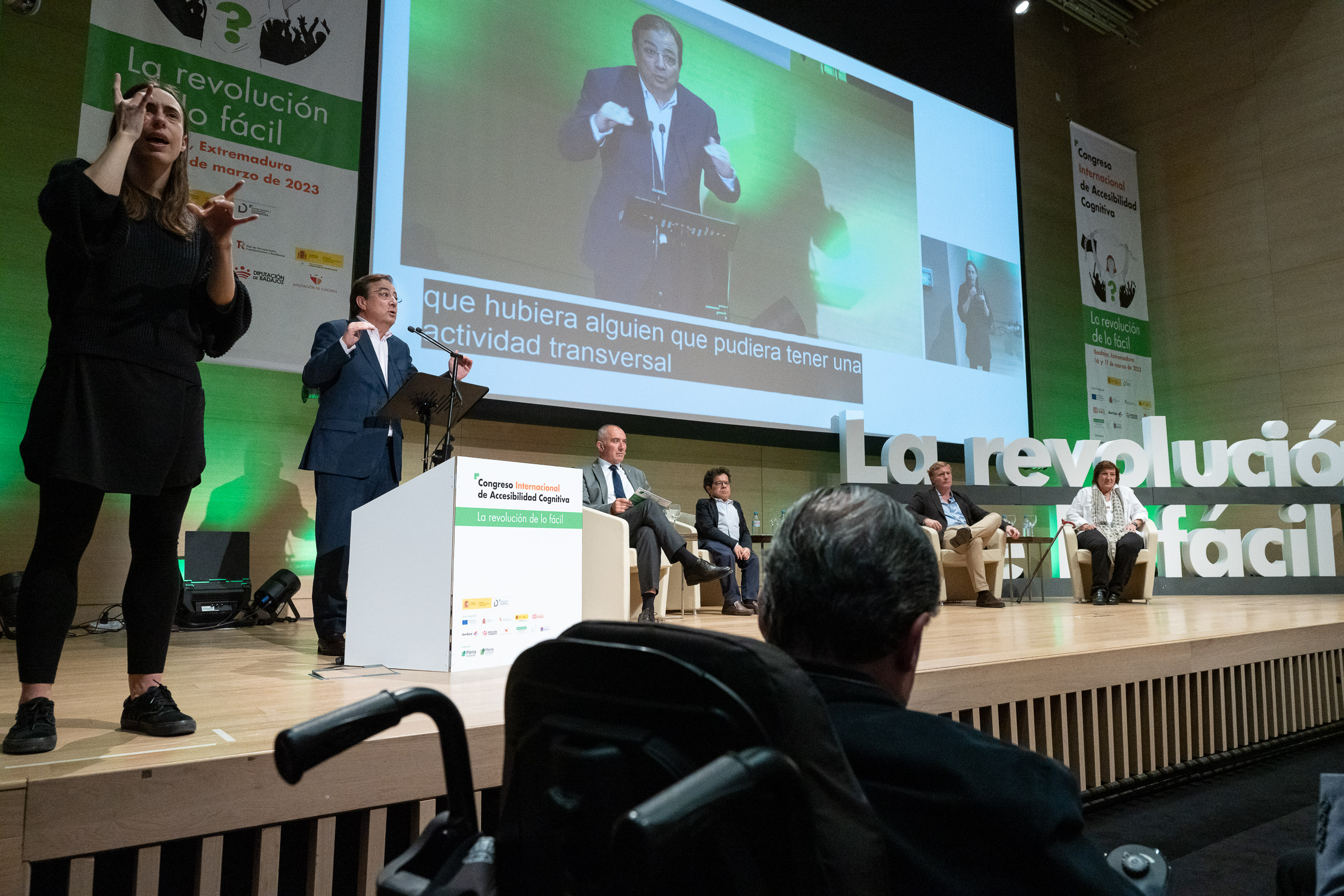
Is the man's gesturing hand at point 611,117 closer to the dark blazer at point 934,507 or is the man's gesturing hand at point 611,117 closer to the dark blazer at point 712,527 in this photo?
the dark blazer at point 712,527

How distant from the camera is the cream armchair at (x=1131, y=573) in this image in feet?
19.7

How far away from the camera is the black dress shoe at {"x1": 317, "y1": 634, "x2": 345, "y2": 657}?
2.98 metres

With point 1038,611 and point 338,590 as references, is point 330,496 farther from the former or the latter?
point 1038,611

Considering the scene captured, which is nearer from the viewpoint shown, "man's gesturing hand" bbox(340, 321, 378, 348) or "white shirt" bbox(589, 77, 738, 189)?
"man's gesturing hand" bbox(340, 321, 378, 348)

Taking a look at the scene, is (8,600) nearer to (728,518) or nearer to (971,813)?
(728,518)

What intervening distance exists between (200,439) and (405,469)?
10.5 ft

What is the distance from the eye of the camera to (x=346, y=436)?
3.11 meters

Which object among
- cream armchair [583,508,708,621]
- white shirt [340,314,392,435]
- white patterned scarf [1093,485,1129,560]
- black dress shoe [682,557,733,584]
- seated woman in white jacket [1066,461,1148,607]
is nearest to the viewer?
white shirt [340,314,392,435]

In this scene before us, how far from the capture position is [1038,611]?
16.5ft

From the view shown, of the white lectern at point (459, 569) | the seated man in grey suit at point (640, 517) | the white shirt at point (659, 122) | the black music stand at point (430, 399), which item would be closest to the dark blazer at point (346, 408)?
the black music stand at point (430, 399)

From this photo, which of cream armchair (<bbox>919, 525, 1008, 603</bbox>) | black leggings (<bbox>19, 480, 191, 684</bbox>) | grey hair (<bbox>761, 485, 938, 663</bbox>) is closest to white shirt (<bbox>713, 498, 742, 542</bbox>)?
cream armchair (<bbox>919, 525, 1008, 603</bbox>)

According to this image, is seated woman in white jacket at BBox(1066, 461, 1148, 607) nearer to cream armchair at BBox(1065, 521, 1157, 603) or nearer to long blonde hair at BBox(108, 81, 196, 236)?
cream armchair at BBox(1065, 521, 1157, 603)

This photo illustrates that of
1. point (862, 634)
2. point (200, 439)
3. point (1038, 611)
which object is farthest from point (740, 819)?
point (1038, 611)

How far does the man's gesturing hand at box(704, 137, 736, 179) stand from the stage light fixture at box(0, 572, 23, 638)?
Result: 4.31 meters
